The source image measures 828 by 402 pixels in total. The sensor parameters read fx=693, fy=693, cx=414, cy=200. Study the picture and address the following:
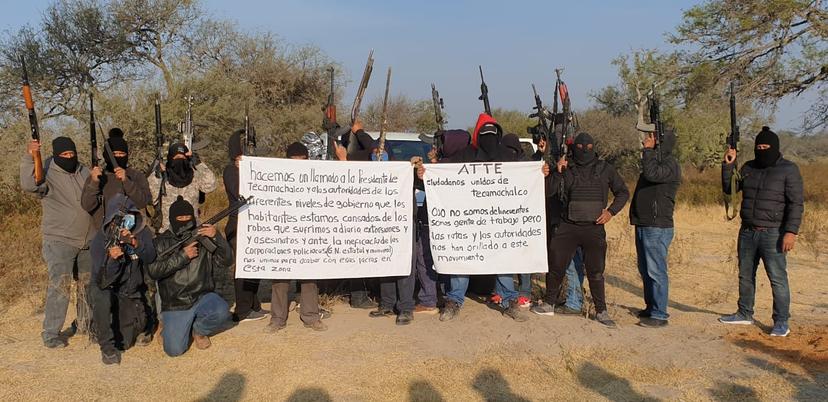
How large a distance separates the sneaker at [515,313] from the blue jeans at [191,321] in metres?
2.87

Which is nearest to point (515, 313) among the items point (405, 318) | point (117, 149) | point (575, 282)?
point (575, 282)

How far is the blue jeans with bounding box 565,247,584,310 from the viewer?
→ 7.44m

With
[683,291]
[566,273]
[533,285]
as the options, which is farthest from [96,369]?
[683,291]

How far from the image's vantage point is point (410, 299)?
7219 mm

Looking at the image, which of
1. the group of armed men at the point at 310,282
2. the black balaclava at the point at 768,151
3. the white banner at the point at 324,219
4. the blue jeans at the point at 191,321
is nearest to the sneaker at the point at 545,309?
the group of armed men at the point at 310,282

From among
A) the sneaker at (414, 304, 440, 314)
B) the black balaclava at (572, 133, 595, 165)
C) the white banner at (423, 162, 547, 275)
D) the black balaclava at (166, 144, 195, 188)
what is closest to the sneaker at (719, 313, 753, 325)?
the white banner at (423, 162, 547, 275)

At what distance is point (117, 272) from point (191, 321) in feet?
2.50

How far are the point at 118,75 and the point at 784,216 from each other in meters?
21.8

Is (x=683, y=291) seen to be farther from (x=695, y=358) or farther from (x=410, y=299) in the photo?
(x=410, y=299)

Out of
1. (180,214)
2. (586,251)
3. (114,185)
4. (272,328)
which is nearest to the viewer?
(180,214)

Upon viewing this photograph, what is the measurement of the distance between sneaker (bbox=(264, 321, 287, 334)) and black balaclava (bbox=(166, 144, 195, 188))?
1.61 meters

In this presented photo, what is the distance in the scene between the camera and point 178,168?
669cm

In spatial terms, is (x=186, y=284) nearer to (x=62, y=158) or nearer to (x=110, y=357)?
(x=110, y=357)

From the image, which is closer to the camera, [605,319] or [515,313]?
[605,319]
